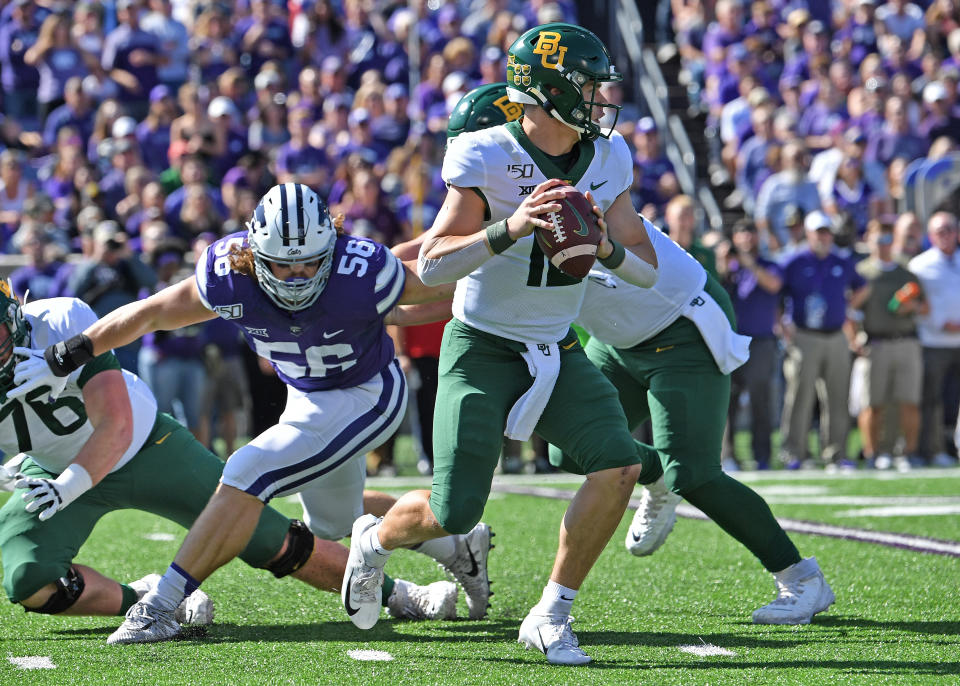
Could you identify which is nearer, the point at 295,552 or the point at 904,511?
the point at 295,552

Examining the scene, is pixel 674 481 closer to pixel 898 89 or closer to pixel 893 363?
pixel 893 363

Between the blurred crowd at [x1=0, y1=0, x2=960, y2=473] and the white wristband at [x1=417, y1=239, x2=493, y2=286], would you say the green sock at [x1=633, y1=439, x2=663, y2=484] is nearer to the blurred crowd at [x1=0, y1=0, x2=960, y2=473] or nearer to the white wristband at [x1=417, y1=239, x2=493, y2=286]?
the white wristband at [x1=417, y1=239, x2=493, y2=286]

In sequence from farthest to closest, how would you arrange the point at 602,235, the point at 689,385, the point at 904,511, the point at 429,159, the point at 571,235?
the point at 429,159, the point at 904,511, the point at 689,385, the point at 602,235, the point at 571,235

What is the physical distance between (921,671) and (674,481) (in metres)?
1.09

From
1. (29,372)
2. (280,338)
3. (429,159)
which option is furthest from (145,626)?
(429,159)

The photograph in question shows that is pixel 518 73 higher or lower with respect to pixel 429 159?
higher

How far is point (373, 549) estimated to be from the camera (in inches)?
174

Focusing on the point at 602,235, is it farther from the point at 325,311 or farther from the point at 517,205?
the point at 325,311

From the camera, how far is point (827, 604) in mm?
4773

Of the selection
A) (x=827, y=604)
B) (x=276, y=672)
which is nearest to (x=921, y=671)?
(x=827, y=604)

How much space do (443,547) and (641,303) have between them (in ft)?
3.42

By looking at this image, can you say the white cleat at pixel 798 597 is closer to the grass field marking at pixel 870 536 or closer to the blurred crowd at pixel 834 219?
the grass field marking at pixel 870 536

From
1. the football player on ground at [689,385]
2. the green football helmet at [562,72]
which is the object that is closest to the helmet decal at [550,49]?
the green football helmet at [562,72]

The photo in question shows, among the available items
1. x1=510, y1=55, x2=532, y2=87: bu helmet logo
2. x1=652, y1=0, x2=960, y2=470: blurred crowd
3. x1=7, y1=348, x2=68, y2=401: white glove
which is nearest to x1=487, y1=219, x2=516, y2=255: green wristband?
x1=510, y1=55, x2=532, y2=87: bu helmet logo
